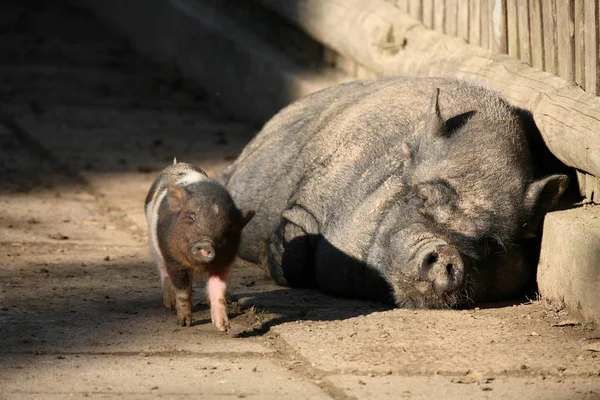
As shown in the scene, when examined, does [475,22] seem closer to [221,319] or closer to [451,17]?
[451,17]

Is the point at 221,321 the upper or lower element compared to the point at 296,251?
lower

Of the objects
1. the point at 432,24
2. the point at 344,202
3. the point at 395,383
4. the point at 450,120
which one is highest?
the point at 432,24

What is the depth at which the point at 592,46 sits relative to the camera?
5.11m

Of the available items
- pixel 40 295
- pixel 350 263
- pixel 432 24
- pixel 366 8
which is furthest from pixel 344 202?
pixel 366 8

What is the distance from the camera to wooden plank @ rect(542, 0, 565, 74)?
5.46 metres

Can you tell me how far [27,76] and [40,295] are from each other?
6171mm

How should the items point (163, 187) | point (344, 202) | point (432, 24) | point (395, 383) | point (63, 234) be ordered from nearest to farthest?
point (395, 383) → point (163, 187) → point (344, 202) → point (63, 234) → point (432, 24)

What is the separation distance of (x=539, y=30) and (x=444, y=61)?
83 centimetres

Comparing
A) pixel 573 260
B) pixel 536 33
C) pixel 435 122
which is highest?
pixel 536 33

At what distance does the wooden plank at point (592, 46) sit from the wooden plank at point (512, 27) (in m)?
0.72

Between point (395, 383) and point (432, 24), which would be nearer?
point (395, 383)

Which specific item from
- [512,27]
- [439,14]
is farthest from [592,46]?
[439,14]

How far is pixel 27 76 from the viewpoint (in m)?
10.9

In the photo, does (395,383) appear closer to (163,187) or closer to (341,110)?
(163,187)
